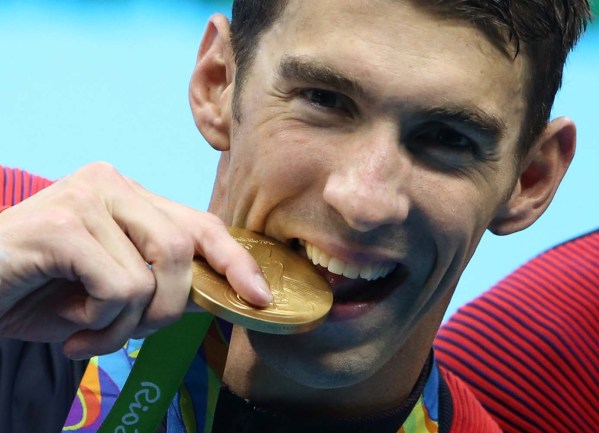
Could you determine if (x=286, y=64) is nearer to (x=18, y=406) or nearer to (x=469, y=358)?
(x=18, y=406)

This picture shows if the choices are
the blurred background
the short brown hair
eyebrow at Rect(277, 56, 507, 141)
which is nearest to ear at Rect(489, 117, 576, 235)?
the short brown hair

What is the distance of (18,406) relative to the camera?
1653 millimetres

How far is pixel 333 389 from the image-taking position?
1.84m

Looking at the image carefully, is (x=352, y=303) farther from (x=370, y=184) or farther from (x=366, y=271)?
(x=370, y=184)

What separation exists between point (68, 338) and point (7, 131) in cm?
376

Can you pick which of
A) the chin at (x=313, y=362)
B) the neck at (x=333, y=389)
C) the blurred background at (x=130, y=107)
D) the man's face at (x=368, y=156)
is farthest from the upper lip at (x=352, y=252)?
the blurred background at (x=130, y=107)

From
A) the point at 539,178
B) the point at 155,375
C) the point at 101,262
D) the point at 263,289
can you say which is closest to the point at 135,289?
the point at 101,262

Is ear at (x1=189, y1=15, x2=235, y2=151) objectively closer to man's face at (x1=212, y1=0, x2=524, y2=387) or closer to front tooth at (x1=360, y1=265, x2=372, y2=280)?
man's face at (x1=212, y1=0, x2=524, y2=387)

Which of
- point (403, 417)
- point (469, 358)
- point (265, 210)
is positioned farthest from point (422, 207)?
point (469, 358)

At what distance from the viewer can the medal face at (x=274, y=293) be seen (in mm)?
1342

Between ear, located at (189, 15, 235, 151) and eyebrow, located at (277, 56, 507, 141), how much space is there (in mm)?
211

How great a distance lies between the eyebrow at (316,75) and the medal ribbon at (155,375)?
390mm

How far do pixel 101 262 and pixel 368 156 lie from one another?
456 millimetres

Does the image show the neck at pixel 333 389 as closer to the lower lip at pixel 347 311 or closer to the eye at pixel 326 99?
the lower lip at pixel 347 311
